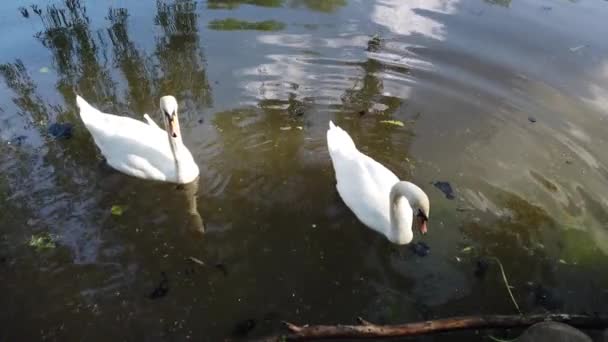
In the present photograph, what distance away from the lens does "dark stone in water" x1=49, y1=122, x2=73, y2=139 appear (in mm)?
6586

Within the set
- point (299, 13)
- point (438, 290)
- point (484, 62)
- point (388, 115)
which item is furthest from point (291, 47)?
point (438, 290)

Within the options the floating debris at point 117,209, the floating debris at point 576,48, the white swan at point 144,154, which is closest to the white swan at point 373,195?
the white swan at point 144,154

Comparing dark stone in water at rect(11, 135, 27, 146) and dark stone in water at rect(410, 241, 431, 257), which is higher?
dark stone in water at rect(11, 135, 27, 146)

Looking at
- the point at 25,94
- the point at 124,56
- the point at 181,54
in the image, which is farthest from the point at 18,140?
the point at 181,54

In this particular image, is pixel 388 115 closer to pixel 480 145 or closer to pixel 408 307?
pixel 480 145

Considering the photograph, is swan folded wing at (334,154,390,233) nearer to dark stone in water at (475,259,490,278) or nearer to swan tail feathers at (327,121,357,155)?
swan tail feathers at (327,121,357,155)

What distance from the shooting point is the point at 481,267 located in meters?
4.96

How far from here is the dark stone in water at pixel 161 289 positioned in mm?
4594

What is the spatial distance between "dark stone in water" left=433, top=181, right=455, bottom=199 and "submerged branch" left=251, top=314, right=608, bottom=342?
189 cm

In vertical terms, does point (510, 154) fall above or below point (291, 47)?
below

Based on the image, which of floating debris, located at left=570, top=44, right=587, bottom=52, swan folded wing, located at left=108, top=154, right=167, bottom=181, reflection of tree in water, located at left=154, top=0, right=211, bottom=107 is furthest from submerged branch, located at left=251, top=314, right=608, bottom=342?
floating debris, located at left=570, top=44, right=587, bottom=52

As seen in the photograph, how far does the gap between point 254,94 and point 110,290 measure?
3.89m

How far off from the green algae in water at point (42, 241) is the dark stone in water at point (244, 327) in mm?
2213

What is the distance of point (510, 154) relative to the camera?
6523 millimetres
